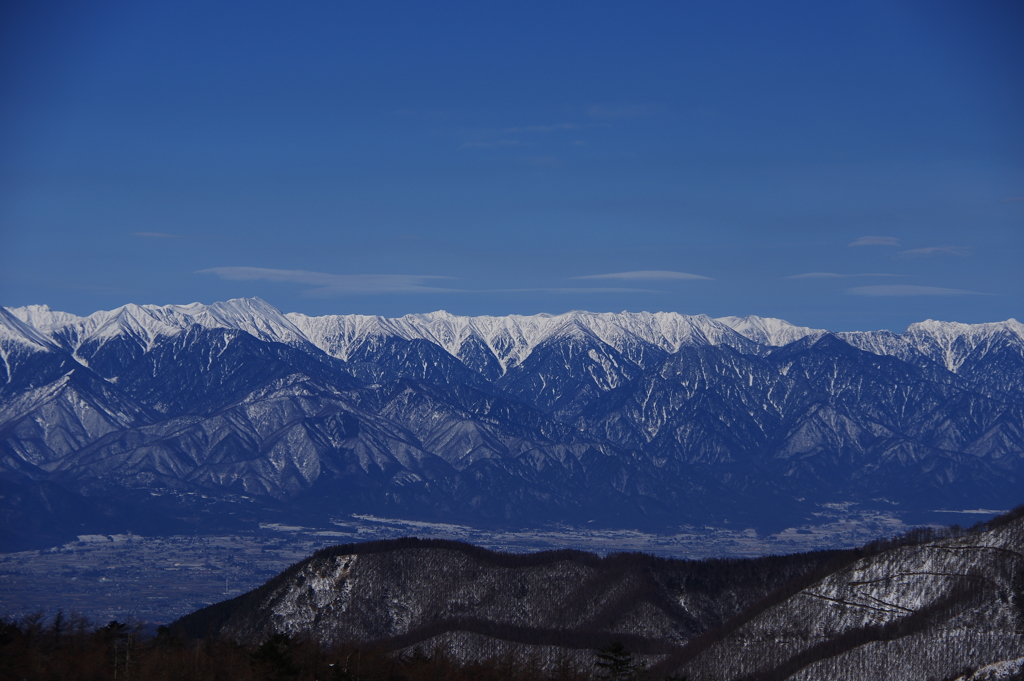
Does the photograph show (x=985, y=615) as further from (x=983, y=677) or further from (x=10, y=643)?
(x=10, y=643)

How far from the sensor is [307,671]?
14900cm

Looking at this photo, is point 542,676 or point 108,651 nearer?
point 108,651

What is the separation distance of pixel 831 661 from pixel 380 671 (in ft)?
260

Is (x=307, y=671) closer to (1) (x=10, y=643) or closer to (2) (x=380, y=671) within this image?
(2) (x=380, y=671)

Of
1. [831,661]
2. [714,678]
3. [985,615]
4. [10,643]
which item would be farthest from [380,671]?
[985,615]

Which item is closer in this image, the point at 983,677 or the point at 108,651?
the point at 108,651

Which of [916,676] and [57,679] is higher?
[57,679]

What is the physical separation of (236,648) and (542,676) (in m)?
49.4

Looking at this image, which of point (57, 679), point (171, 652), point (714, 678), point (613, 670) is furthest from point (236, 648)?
point (714, 678)

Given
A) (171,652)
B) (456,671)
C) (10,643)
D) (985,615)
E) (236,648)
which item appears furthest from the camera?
(985,615)

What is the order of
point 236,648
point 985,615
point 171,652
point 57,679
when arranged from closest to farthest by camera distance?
point 57,679 < point 171,652 < point 236,648 < point 985,615

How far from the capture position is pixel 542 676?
7421 inches

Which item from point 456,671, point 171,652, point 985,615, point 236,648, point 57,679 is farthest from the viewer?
point 985,615

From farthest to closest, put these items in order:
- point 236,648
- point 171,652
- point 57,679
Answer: point 236,648 → point 171,652 → point 57,679
